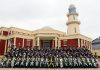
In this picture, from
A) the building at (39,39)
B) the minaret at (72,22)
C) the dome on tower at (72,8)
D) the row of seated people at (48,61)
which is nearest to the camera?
the row of seated people at (48,61)

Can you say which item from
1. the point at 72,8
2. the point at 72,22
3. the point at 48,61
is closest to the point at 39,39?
the point at 72,22

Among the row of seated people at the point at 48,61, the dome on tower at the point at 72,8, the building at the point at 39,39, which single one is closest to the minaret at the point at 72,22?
the dome on tower at the point at 72,8

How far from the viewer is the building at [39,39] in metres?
41.7

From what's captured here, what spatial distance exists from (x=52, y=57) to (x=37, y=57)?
1.88 meters

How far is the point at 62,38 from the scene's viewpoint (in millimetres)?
43656

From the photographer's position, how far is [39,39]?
141 feet

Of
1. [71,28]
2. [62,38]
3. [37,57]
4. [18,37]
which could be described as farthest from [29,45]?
[37,57]

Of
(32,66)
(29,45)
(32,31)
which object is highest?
(32,31)

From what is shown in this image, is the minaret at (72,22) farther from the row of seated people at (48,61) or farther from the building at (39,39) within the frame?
the row of seated people at (48,61)

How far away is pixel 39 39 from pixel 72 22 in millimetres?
10409

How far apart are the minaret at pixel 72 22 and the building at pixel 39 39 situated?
14.4ft

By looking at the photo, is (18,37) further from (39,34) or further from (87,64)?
(87,64)

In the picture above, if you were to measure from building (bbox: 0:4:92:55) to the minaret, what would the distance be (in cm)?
437

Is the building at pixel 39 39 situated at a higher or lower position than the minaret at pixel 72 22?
lower
